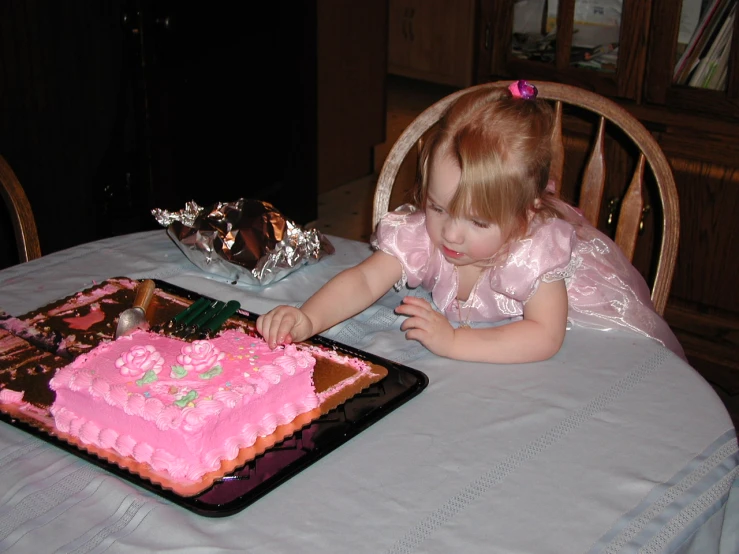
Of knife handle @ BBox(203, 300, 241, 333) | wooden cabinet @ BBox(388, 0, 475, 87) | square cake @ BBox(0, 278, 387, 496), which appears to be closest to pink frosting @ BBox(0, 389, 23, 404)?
square cake @ BBox(0, 278, 387, 496)

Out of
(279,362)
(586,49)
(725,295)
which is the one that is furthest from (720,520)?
(586,49)

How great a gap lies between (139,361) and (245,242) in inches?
15.0

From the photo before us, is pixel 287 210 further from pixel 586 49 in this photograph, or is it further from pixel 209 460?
pixel 209 460

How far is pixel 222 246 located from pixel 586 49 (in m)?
1.28

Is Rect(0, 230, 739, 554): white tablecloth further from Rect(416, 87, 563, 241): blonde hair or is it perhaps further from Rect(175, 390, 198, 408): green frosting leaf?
Rect(416, 87, 563, 241): blonde hair

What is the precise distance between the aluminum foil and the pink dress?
0.12m

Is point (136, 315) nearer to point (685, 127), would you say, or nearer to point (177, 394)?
point (177, 394)

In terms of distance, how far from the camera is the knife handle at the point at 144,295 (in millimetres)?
1027

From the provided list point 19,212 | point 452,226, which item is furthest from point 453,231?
point 19,212

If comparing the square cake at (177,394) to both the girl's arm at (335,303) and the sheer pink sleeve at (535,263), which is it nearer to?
the girl's arm at (335,303)

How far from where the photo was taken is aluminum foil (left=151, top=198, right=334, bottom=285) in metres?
1.17

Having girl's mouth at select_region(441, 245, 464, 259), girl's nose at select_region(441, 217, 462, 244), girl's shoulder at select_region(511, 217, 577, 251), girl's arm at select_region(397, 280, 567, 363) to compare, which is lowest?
girl's arm at select_region(397, 280, 567, 363)

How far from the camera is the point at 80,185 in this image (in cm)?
246

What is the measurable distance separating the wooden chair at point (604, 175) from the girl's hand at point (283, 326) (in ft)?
1.33
